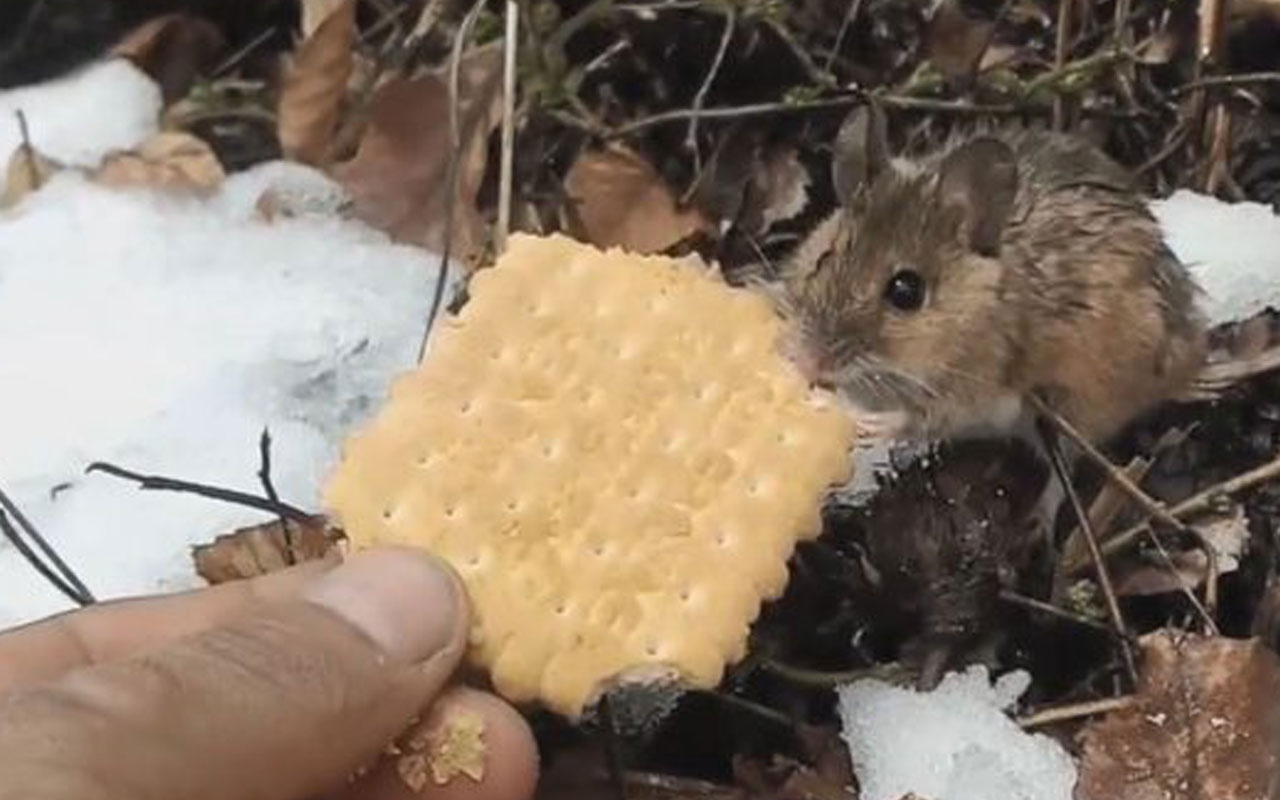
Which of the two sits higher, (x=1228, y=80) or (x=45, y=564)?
(x=1228, y=80)

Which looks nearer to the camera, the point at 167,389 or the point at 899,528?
the point at 899,528

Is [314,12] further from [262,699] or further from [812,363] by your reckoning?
[262,699]

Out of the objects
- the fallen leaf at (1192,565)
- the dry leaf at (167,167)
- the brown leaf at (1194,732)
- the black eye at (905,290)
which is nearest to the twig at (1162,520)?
the fallen leaf at (1192,565)

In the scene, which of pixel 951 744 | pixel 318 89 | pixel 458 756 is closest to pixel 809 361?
pixel 951 744

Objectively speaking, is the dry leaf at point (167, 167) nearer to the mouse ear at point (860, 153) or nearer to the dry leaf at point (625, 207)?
the dry leaf at point (625, 207)

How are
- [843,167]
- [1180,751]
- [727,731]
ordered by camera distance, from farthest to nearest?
1. [843,167]
2. [727,731]
3. [1180,751]


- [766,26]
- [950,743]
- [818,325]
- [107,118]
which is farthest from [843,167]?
[107,118]

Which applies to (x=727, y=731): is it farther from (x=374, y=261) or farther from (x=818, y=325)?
(x=374, y=261)
